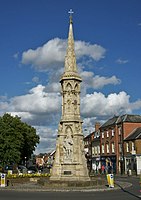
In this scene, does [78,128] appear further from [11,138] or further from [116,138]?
[116,138]

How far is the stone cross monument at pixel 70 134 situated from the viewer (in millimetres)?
28969

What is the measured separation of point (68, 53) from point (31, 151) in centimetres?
3659

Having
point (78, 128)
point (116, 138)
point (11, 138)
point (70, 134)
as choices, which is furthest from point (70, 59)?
point (116, 138)

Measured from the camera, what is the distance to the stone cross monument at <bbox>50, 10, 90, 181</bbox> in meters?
29.0

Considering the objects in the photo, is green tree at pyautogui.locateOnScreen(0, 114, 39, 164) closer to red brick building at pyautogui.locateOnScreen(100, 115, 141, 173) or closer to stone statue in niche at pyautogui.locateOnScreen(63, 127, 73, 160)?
red brick building at pyautogui.locateOnScreen(100, 115, 141, 173)

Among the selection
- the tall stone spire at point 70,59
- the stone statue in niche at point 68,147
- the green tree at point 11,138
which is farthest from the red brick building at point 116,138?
the stone statue in niche at point 68,147

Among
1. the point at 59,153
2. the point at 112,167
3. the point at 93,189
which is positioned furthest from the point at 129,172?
the point at 93,189

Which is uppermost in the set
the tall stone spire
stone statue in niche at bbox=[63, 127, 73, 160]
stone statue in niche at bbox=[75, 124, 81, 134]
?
the tall stone spire

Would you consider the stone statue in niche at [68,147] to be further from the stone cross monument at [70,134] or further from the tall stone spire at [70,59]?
the tall stone spire at [70,59]

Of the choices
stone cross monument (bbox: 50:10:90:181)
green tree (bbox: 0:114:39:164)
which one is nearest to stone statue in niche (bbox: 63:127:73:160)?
stone cross monument (bbox: 50:10:90:181)

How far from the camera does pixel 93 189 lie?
24.4m

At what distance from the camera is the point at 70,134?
1175 inches

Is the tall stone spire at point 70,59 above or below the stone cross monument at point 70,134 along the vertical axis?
above

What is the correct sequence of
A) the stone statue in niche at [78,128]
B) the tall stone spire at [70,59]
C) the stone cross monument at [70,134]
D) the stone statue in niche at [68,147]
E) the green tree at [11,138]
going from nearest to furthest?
the stone cross monument at [70,134], the stone statue in niche at [68,147], the stone statue in niche at [78,128], the tall stone spire at [70,59], the green tree at [11,138]
